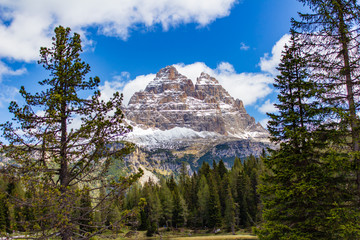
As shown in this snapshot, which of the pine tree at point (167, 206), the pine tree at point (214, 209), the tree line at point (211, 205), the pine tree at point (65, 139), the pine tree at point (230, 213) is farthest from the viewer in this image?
the pine tree at point (167, 206)

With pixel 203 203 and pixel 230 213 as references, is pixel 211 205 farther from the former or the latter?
pixel 230 213

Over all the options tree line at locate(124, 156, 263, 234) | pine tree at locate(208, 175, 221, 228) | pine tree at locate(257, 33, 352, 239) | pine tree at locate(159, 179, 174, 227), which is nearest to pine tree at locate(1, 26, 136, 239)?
pine tree at locate(257, 33, 352, 239)

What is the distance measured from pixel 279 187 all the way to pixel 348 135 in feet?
15.4

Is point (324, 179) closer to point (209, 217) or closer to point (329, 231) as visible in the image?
point (329, 231)

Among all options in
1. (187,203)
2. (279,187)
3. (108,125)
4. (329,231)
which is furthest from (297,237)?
(187,203)

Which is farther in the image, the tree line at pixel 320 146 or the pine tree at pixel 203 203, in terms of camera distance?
the pine tree at pixel 203 203

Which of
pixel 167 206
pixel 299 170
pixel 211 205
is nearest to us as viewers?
pixel 299 170

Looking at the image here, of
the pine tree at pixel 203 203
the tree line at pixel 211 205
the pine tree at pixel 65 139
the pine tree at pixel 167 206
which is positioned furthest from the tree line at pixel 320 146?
the pine tree at pixel 167 206

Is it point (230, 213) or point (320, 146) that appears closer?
point (320, 146)

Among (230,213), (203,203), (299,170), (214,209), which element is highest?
(299,170)

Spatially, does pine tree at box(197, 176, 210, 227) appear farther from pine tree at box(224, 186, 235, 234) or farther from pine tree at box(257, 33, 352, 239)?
pine tree at box(257, 33, 352, 239)

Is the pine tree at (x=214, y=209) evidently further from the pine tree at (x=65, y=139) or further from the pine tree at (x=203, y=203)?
the pine tree at (x=65, y=139)

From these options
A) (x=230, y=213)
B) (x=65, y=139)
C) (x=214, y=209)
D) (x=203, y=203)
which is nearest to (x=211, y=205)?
(x=214, y=209)

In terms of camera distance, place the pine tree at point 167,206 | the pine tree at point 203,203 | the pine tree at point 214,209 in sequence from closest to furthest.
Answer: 1. the pine tree at point 214,209
2. the pine tree at point 203,203
3. the pine tree at point 167,206
